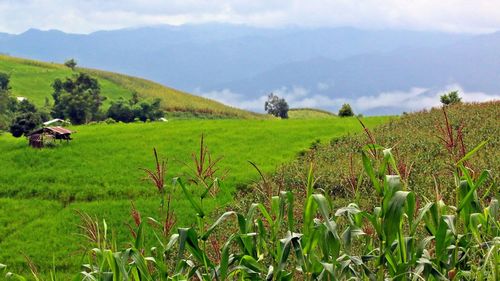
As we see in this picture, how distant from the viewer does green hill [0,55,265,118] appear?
7906cm

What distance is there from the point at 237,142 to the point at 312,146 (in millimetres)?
4430

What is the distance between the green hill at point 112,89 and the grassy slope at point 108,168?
135 ft

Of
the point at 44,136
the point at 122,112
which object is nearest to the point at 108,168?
the point at 44,136

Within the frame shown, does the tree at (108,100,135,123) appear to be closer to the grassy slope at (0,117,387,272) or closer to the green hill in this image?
the green hill

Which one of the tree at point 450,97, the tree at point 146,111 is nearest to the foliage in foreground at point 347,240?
the tree at point 450,97

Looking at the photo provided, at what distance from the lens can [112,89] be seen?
91.7 metres

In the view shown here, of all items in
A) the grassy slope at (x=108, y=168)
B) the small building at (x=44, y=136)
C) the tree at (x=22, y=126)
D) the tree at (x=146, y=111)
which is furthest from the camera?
the tree at (x=146, y=111)

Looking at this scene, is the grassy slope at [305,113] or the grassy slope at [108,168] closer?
the grassy slope at [108,168]

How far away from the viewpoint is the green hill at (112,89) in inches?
3113

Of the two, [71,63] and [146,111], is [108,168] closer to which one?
[146,111]

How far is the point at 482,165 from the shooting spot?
53.1ft

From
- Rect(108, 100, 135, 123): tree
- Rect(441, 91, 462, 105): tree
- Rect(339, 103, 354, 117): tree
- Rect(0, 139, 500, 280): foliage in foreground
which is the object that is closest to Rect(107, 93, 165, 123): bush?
Rect(108, 100, 135, 123): tree

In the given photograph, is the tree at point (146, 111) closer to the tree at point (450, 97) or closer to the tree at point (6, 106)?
the tree at point (6, 106)

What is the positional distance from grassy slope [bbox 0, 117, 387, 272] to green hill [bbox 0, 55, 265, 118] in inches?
1615
